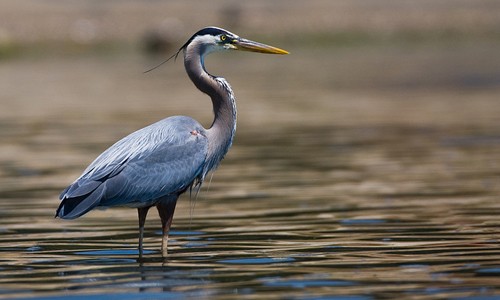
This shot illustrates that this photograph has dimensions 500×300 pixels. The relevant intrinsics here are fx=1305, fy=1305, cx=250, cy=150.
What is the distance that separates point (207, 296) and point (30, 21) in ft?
199

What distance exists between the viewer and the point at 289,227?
11727mm

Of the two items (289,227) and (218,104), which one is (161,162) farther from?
(289,227)

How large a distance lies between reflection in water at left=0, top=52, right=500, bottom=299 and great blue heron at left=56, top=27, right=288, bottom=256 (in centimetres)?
45

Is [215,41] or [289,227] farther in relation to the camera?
[289,227]

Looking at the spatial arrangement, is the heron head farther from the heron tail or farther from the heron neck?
the heron tail

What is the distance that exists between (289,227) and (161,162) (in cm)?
189

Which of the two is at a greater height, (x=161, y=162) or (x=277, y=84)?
(x=161, y=162)

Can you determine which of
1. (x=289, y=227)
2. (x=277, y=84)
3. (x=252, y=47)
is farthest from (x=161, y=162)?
(x=277, y=84)

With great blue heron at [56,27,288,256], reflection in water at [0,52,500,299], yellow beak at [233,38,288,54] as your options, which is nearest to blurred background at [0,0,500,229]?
reflection in water at [0,52,500,299]

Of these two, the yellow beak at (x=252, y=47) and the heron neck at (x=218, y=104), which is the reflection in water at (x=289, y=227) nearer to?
the heron neck at (x=218, y=104)

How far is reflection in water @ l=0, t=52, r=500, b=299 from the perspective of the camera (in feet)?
29.0

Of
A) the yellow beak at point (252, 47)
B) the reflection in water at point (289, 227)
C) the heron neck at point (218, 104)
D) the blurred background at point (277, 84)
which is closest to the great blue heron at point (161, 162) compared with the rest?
the heron neck at point (218, 104)

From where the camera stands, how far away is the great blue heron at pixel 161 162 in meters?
9.97

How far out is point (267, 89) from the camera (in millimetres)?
33438
